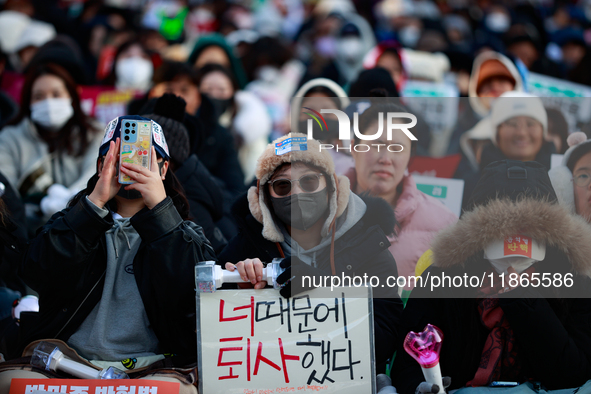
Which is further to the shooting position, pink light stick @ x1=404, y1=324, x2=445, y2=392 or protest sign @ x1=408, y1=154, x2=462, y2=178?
protest sign @ x1=408, y1=154, x2=462, y2=178

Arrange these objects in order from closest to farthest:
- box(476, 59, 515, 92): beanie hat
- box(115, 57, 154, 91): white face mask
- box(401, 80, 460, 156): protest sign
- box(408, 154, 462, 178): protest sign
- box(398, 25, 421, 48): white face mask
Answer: box(408, 154, 462, 178): protest sign
box(401, 80, 460, 156): protest sign
box(476, 59, 515, 92): beanie hat
box(115, 57, 154, 91): white face mask
box(398, 25, 421, 48): white face mask

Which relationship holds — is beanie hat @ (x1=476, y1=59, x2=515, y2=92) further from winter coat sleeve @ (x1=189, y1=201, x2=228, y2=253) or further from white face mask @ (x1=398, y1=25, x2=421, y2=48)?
white face mask @ (x1=398, y1=25, x2=421, y2=48)

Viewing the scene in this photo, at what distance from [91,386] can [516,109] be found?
108 inches

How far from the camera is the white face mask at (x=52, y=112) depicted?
17.7 ft

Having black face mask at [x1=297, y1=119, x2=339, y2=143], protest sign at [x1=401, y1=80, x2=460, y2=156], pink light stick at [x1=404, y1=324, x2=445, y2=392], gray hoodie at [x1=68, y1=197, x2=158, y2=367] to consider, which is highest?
protest sign at [x1=401, y1=80, x2=460, y2=156]

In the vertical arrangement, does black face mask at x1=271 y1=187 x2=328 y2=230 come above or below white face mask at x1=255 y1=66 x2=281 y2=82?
below

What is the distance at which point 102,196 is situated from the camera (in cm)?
295

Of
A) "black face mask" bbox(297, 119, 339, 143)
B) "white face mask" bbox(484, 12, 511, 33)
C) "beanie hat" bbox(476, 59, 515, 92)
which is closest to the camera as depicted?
"black face mask" bbox(297, 119, 339, 143)

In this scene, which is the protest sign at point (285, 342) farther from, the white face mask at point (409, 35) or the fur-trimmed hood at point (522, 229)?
the white face mask at point (409, 35)

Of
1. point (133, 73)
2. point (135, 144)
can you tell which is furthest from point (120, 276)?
point (133, 73)

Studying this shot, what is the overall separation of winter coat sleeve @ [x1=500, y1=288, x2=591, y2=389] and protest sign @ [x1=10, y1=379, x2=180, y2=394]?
5.17 ft

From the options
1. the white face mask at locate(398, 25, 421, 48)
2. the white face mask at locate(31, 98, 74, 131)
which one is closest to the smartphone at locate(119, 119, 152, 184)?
the white face mask at locate(31, 98, 74, 131)

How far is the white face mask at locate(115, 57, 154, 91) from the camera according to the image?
775cm

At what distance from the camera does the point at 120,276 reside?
123 inches
